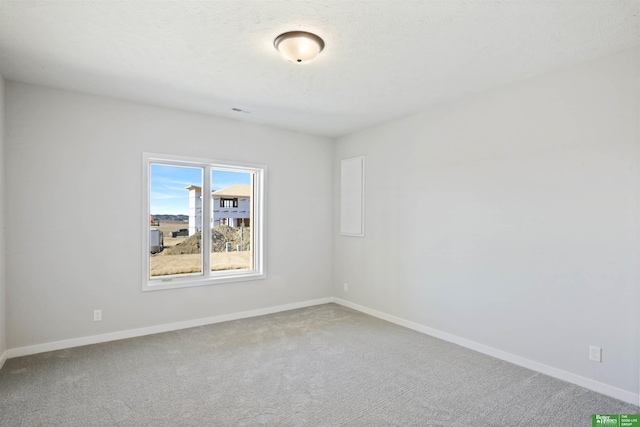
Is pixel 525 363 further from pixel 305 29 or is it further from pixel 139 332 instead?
pixel 139 332

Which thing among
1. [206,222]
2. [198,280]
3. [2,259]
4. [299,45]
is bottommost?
[198,280]

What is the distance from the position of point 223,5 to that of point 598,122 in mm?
2941

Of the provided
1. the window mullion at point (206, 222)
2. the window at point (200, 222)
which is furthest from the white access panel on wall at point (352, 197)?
the window mullion at point (206, 222)

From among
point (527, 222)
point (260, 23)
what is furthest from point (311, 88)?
A: point (527, 222)

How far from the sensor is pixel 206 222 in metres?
4.44

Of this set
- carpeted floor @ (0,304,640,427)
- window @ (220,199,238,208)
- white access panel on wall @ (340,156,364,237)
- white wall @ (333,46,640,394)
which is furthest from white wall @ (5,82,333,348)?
white wall @ (333,46,640,394)

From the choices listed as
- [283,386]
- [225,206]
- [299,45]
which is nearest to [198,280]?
[225,206]

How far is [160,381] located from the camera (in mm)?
2791

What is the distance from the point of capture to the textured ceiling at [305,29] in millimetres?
2121

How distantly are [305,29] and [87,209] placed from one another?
2925 mm

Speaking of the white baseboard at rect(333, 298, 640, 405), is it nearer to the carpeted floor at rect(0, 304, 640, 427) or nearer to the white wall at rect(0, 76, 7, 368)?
the carpeted floor at rect(0, 304, 640, 427)

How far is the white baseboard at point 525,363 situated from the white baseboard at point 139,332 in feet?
4.92

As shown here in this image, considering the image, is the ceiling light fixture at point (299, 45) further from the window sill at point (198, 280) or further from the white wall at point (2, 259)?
the window sill at point (198, 280)

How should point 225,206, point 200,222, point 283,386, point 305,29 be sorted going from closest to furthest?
point 305,29 → point 283,386 → point 200,222 → point 225,206
